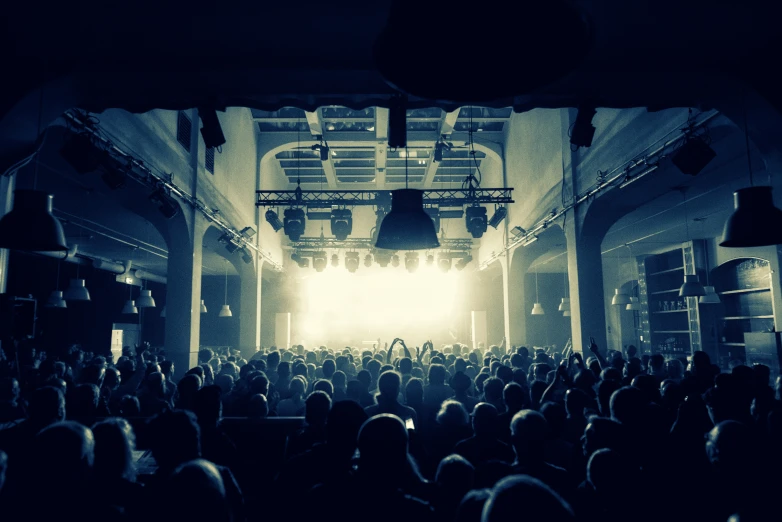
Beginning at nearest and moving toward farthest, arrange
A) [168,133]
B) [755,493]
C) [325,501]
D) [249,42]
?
[325,501], [755,493], [249,42], [168,133]

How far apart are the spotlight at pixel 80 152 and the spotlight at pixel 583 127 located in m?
5.45

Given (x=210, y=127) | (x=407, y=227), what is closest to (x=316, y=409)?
(x=407, y=227)

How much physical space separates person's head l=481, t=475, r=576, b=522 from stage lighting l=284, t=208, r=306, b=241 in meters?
10.8

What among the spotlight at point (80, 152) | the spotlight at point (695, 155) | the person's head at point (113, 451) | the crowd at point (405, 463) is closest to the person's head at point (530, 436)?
the crowd at point (405, 463)

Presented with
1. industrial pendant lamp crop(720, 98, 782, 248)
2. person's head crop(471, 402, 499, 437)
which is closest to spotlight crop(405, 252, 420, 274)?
industrial pendant lamp crop(720, 98, 782, 248)

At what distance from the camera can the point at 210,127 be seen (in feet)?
16.9

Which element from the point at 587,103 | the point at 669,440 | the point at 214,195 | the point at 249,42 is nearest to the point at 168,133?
the point at 214,195

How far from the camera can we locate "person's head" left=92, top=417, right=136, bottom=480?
2.34 meters

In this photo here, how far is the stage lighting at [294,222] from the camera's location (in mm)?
11773

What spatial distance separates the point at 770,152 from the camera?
443cm

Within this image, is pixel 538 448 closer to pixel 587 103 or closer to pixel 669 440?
pixel 669 440

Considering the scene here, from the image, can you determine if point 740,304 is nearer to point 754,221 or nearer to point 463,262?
point 463,262

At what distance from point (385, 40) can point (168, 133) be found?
9.01m

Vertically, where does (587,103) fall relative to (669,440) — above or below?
above
